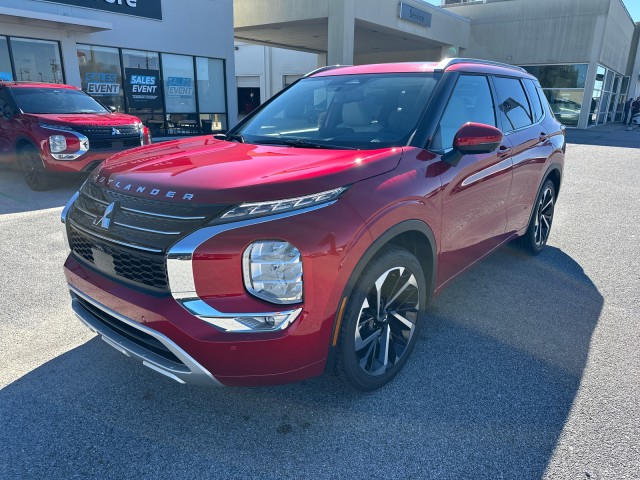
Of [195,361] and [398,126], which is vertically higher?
[398,126]

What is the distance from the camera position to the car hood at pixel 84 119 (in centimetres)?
772

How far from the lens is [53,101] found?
8641 mm

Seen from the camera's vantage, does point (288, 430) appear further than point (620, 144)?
No

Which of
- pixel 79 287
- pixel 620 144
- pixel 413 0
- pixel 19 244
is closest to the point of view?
pixel 79 287

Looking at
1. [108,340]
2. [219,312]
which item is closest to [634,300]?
[219,312]

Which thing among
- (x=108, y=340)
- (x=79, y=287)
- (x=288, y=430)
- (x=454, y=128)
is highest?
(x=454, y=128)

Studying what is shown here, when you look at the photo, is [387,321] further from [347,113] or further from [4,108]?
[4,108]

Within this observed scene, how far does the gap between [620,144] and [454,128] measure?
18.7 m

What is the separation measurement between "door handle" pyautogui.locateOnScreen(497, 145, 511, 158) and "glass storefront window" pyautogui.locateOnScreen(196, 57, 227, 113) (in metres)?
14.7

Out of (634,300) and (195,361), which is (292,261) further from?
(634,300)

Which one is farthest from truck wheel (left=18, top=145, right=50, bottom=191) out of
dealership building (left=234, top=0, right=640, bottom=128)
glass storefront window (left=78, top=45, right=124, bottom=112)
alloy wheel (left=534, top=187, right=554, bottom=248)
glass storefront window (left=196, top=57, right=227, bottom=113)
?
dealership building (left=234, top=0, right=640, bottom=128)

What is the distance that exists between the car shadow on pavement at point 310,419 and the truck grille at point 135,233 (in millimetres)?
777

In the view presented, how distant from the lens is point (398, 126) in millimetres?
3055

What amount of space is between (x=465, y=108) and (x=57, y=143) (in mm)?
6674
